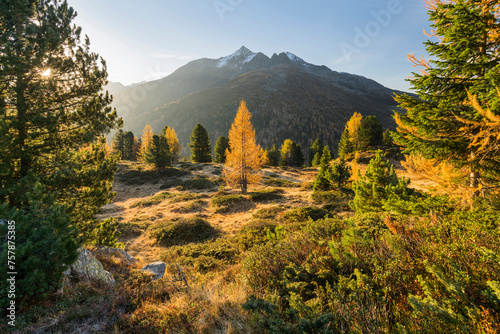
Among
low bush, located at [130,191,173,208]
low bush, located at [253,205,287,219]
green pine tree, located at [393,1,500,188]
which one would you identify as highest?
green pine tree, located at [393,1,500,188]

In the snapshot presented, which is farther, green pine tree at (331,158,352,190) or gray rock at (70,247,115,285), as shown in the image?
green pine tree at (331,158,352,190)

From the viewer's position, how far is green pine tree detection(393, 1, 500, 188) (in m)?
4.40

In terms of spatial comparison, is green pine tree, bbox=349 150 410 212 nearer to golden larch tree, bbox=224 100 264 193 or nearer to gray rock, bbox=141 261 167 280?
gray rock, bbox=141 261 167 280

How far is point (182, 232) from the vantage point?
38.9 ft

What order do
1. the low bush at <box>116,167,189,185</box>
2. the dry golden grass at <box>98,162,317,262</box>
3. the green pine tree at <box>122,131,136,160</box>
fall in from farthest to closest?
1. the green pine tree at <box>122,131,136,160</box>
2. the low bush at <box>116,167,189,185</box>
3. the dry golden grass at <box>98,162,317,262</box>

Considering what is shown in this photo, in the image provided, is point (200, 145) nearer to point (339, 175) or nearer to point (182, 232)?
point (339, 175)

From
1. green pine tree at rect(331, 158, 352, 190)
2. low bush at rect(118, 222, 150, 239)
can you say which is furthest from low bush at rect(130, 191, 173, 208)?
green pine tree at rect(331, 158, 352, 190)

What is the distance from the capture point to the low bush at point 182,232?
438 inches

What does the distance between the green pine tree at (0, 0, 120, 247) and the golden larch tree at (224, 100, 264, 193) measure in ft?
48.9

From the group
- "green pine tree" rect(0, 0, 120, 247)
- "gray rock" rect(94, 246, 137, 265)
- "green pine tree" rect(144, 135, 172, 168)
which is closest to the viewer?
"green pine tree" rect(0, 0, 120, 247)

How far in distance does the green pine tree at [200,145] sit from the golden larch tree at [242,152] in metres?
24.9

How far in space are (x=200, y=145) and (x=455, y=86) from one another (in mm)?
44544

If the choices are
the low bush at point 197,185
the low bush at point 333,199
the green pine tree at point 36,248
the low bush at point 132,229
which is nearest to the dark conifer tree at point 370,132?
the low bush at point 333,199

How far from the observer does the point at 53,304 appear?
3396 mm
